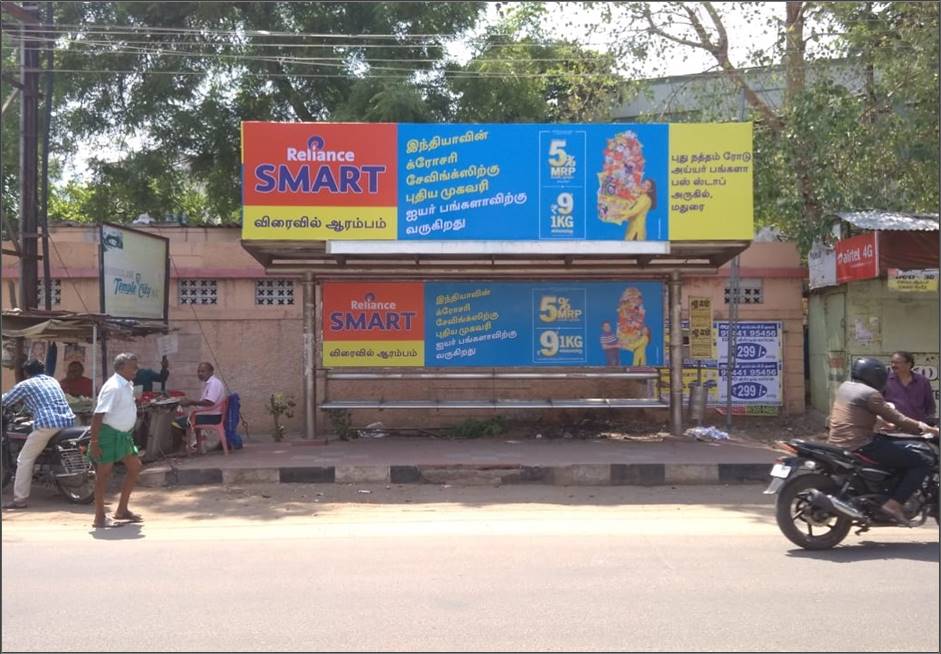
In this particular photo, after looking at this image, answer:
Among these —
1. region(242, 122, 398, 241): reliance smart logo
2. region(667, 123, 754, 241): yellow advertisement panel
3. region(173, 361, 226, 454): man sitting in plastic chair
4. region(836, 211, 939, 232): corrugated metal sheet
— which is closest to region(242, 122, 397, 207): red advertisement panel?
region(242, 122, 398, 241): reliance smart logo

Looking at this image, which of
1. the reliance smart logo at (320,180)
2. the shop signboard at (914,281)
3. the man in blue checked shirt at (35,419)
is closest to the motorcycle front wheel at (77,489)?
the man in blue checked shirt at (35,419)

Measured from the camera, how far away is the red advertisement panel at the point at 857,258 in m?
10.9

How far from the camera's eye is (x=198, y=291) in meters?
13.5

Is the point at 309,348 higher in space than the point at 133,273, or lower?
lower

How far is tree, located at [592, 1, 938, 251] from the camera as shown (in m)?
12.9

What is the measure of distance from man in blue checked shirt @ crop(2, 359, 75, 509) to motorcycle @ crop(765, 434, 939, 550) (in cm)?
694

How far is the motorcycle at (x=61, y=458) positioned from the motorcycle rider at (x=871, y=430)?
711 cm

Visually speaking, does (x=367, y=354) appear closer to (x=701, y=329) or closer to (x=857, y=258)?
(x=701, y=329)

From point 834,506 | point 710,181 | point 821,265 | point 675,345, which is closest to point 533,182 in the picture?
point 710,181

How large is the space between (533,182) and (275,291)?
4.92 meters

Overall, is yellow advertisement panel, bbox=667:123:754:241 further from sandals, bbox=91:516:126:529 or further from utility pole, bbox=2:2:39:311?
utility pole, bbox=2:2:39:311

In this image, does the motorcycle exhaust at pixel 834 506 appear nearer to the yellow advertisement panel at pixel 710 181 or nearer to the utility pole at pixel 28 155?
the yellow advertisement panel at pixel 710 181

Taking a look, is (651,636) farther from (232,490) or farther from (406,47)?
(406,47)

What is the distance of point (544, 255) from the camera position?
1155 cm
